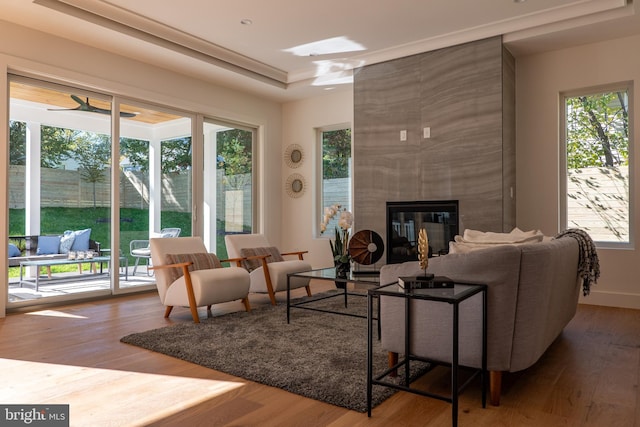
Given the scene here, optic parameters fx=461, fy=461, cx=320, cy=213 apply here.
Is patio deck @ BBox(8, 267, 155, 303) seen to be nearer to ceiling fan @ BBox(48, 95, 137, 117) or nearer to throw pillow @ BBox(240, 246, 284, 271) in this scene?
throw pillow @ BBox(240, 246, 284, 271)

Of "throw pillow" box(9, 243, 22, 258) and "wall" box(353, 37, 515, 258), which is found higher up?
"wall" box(353, 37, 515, 258)

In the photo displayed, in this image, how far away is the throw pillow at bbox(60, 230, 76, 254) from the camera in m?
4.82

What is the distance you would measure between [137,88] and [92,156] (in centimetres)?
95

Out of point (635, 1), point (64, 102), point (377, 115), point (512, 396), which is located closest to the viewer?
point (512, 396)

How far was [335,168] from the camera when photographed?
705cm

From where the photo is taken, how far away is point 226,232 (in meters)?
6.71

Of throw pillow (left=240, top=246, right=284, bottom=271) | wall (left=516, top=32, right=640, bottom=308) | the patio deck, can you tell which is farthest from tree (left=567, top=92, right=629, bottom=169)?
the patio deck

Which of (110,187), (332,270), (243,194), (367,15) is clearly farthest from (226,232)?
(367,15)

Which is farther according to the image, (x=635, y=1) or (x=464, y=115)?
(x=464, y=115)

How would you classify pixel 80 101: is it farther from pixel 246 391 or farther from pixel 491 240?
pixel 491 240

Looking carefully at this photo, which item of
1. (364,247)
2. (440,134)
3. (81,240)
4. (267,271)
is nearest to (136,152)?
(81,240)

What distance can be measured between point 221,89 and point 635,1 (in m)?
4.78

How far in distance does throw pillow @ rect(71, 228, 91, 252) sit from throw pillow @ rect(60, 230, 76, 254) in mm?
30

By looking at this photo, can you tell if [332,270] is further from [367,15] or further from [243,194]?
[243,194]
